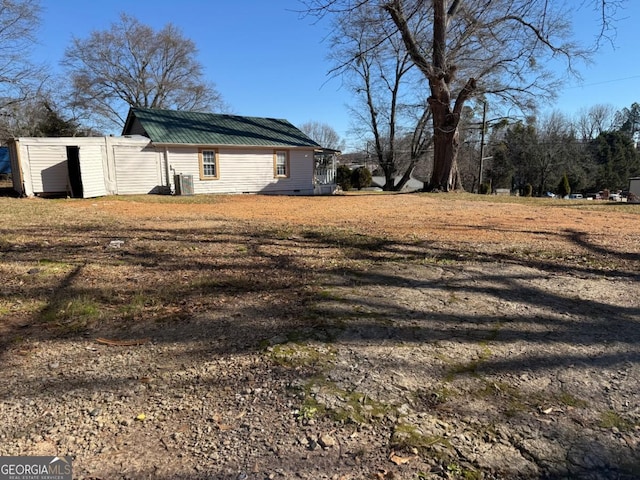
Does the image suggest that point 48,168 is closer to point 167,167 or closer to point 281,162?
point 167,167

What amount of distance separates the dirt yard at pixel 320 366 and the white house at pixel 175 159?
11.9 meters

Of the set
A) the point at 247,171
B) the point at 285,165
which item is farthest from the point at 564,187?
the point at 247,171

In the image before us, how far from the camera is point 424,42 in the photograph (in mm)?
18516

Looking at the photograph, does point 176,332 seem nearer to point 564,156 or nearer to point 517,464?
point 517,464

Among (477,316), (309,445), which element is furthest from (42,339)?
(477,316)

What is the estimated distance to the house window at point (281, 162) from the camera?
20.6 meters

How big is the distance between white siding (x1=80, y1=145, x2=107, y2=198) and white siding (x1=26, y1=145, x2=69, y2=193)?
1.02 metres

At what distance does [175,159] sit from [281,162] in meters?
5.40

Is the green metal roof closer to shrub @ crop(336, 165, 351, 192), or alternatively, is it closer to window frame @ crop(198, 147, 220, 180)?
window frame @ crop(198, 147, 220, 180)

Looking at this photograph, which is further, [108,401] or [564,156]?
[564,156]

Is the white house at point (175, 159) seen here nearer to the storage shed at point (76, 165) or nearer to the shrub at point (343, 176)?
the storage shed at point (76, 165)

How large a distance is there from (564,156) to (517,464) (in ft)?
204

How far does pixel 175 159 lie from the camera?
703 inches

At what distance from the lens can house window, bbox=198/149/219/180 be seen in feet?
60.7
